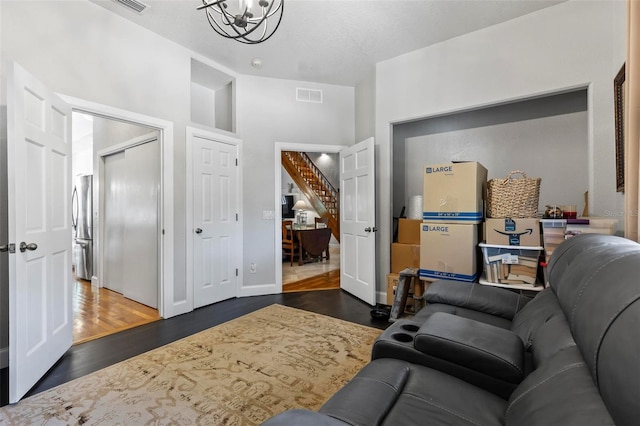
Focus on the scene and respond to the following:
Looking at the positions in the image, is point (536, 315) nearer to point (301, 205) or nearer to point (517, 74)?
point (517, 74)

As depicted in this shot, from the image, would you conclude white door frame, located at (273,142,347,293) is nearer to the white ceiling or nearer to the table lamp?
the white ceiling

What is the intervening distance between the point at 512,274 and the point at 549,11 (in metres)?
2.43

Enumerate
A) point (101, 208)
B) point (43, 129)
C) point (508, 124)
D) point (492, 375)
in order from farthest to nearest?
point (101, 208) < point (508, 124) < point (43, 129) < point (492, 375)

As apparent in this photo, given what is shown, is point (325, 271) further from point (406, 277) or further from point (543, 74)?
point (543, 74)

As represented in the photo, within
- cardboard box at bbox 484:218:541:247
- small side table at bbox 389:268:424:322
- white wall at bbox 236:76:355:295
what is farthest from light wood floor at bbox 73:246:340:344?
cardboard box at bbox 484:218:541:247

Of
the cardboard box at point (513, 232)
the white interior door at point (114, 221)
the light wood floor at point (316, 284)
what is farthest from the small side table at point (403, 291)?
the white interior door at point (114, 221)

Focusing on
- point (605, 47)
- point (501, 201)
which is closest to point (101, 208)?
point (501, 201)

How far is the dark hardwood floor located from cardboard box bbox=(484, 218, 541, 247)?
1347 mm

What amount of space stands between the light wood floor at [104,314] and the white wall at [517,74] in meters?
2.90

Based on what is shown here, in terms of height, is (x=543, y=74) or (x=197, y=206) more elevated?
(x=543, y=74)

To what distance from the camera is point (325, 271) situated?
5855mm

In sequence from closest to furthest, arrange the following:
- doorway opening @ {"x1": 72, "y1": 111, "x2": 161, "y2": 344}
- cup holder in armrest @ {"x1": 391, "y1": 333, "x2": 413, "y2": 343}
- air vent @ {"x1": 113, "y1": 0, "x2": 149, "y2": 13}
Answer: cup holder in armrest @ {"x1": 391, "y1": 333, "x2": 413, "y2": 343}
air vent @ {"x1": 113, "y1": 0, "x2": 149, "y2": 13}
doorway opening @ {"x1": 72, "y1": 111, "x2": 161, "y2": 344}

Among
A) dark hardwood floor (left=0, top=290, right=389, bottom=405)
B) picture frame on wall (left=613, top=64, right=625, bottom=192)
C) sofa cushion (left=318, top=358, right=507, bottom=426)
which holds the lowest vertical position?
dark hardwood floor (left=0, top=290, right=389, bottom=405)

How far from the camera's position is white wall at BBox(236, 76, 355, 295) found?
167 inches
